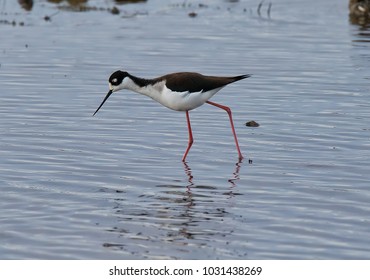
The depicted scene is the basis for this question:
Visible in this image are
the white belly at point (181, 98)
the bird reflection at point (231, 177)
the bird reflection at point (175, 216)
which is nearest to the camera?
the bird reflection at point (175, 216)

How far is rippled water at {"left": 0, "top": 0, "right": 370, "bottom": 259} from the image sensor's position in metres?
9.46

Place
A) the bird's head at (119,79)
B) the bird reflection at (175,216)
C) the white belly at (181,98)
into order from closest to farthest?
the bird reflection at (175,216)
the white belly at (181,98)
the bird's head at (119,79)

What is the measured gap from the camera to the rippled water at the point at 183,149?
946 cm

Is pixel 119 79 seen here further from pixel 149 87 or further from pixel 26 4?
pixel 26 4

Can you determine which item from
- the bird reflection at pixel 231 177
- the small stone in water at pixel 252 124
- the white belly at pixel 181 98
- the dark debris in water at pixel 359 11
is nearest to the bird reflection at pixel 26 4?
the dark debris in water at pixel 359 11

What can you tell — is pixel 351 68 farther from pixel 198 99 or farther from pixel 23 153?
pixel 23 153

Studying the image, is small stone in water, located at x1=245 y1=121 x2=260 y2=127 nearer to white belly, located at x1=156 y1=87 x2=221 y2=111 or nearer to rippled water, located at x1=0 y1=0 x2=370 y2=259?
rippled water, located at x1=0 y1=0 x2=370 y2=259

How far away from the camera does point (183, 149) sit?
43.9 ft

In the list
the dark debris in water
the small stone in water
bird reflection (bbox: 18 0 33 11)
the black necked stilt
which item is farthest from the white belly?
bird reflection (bbox: 18 0 33 11)

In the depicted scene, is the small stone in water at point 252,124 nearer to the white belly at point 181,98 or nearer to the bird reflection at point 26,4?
the white belly at point 181,98

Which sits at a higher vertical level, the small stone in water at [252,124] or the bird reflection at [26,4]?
the small stone in water at [252,124]

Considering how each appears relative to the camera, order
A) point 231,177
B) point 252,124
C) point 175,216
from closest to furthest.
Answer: point 175,216, point 231,177, point 252,124

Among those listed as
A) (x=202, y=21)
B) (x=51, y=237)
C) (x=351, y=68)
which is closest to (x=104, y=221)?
(x=51, y=237)

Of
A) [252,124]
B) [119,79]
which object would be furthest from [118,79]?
[252,124]
